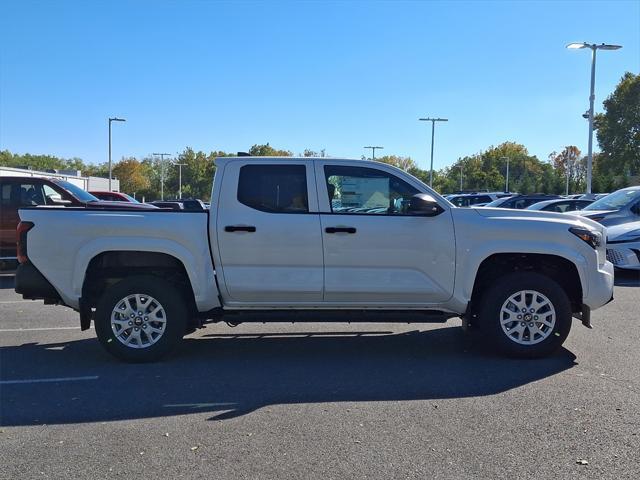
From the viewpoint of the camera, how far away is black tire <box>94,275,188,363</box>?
Result: 5.89m

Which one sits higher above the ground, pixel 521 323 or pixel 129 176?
pixel 129 176

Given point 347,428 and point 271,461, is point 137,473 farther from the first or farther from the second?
point 347,428

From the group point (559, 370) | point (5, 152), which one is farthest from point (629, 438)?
point (5, 152)

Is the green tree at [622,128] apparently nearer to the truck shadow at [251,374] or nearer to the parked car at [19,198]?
the parked car at [19,198]

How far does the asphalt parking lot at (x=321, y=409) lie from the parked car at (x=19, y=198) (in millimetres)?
5383

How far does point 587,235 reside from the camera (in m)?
6.02

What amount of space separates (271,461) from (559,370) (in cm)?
329

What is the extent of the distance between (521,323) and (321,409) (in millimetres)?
2520

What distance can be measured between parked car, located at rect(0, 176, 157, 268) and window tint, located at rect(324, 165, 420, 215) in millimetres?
7414

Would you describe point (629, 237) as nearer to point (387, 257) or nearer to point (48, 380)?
point (387, 257)

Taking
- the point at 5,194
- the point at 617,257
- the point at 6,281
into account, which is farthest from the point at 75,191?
the point at 617,257

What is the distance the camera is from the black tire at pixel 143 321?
232 inches

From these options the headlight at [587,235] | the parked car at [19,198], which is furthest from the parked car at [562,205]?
the parked car at [19,198]

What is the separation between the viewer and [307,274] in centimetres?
595
